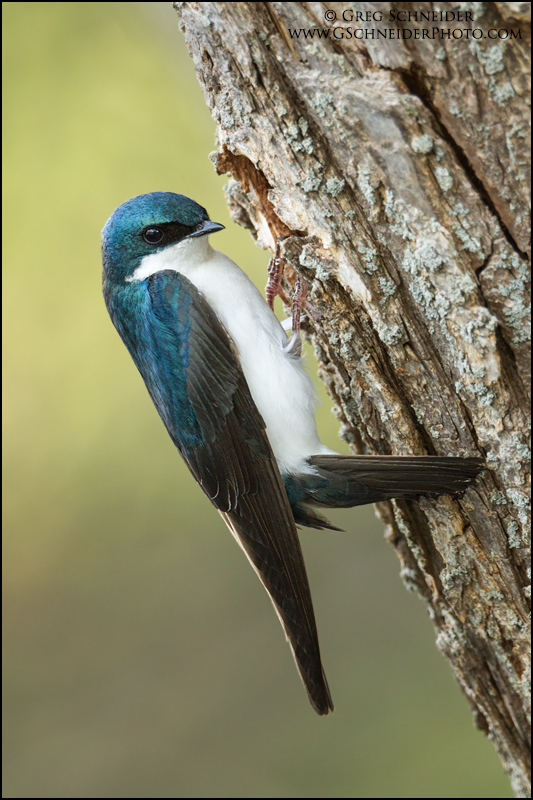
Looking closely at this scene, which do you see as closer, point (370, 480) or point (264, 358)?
point (370, 480)

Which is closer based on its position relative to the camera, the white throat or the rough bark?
the rough bark

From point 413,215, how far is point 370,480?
75 centimetres

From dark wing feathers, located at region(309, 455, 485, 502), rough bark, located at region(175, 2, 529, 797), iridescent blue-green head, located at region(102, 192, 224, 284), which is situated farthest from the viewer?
iridescent blue-green head, located at region(102, 192, 224, 284)

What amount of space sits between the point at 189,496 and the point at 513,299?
4.54 meters

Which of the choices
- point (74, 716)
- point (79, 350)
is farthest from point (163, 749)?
point (79, 350)

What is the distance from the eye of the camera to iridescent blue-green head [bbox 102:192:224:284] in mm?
2162

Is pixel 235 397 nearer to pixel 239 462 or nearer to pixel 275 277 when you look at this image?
pixel 239 462

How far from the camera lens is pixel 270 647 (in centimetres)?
524

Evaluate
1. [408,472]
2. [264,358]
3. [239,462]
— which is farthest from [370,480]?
[264,358]

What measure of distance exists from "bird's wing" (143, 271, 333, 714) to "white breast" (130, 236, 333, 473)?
0.24 ft

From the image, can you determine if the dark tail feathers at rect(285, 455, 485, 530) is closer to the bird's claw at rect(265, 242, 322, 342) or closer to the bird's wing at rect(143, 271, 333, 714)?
the bird's wing at rect(143, 271, 333, 714)

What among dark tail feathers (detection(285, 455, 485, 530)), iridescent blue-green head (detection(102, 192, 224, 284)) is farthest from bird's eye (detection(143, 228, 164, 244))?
dark tail feathers (detection(285, 455, 485, 530))

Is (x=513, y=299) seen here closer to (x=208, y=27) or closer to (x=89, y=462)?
(x=208, y=27)

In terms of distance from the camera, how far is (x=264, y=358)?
218 centimetres
